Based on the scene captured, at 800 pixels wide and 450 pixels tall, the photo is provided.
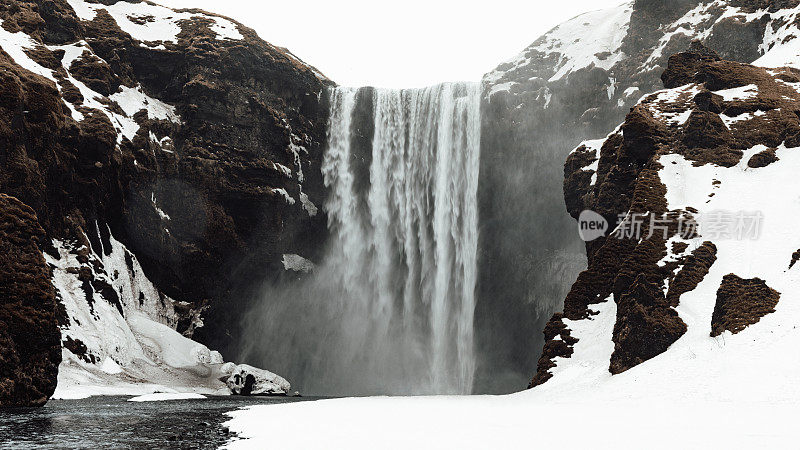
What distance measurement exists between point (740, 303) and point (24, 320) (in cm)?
2716

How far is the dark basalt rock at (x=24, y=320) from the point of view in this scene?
73.5 feet

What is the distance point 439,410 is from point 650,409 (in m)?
6.87

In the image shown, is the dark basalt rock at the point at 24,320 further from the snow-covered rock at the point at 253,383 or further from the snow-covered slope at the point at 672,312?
the snow-covered rock at the point at 253,383

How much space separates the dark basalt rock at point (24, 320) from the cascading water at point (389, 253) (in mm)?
36112

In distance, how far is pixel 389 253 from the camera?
60.3 meters

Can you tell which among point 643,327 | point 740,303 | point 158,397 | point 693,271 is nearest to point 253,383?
point 158,397

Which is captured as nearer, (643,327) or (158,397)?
(643,327)

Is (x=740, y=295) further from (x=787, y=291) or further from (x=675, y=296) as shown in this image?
(x=675, y=296)

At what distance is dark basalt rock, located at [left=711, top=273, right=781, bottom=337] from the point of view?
22.7m

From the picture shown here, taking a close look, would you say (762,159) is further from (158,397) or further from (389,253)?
→ (158,397)

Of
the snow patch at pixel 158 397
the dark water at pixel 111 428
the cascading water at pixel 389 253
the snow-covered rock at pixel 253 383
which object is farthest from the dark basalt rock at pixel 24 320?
the cascading water at pixel 389 253

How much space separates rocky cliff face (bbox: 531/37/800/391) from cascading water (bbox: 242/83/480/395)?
55.0 ft

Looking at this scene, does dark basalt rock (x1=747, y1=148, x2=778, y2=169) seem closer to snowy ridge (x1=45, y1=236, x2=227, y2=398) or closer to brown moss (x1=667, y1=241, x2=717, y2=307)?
brown moss (x1=667, y1=241, x2=717, y2=307)

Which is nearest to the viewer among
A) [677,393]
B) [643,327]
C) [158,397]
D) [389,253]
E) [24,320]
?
[677,393]
